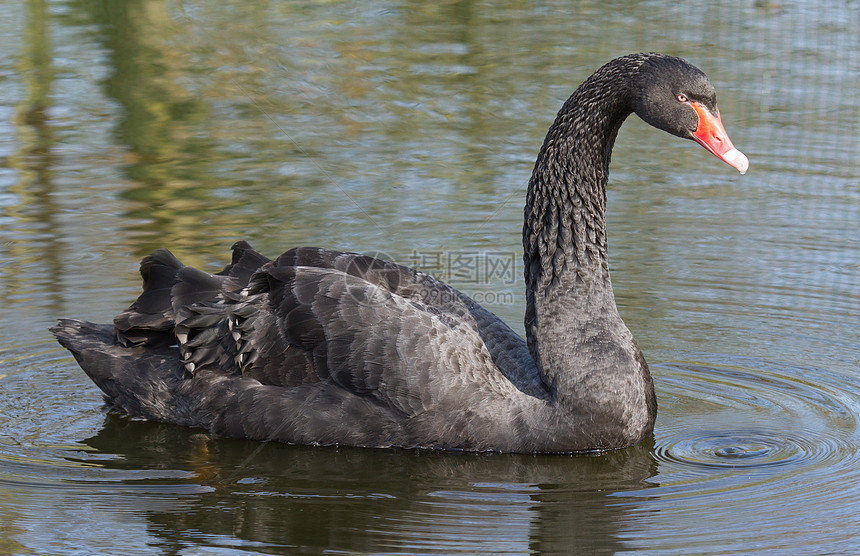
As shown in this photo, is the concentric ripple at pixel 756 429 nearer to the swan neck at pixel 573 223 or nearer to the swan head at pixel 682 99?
the swan neck at pixel 573 223

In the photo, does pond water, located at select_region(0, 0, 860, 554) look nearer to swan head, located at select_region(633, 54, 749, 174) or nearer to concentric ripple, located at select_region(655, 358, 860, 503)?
concentric ripple, located at select_region(655, 358, 860, 503)

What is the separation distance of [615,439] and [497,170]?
217 inches

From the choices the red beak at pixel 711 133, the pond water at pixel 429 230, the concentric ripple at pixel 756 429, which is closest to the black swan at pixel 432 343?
the red beak at pixel 711 133

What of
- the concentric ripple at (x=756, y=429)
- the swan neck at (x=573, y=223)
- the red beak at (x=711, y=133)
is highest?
the red beak at (x=711, y=133)

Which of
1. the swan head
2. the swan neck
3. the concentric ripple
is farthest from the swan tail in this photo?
the swan head

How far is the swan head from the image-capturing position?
7344 mm

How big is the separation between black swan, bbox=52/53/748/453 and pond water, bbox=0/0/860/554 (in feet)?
0.63

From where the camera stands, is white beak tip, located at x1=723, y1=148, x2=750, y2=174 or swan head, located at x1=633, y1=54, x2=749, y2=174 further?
swan head, located at x1=633, y1=54, x2=749, y2=174

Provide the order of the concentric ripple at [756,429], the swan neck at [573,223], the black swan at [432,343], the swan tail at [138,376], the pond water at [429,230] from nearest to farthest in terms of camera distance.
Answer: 1. the pond water at [429,230]
2. the concentric ripple at [756,429]
3. the black swan at [432,343]
4. the swan neck at [573,223]
5. the swan tail at [138,376]

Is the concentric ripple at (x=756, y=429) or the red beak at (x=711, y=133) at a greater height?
the red beak at (x=711, y=133)

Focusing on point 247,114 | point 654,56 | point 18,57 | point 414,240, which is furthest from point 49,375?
point 18,57

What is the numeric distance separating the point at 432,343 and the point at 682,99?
2.11 metres

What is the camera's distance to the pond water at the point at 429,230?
6.49 m

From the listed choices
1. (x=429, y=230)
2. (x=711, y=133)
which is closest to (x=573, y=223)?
(x=711, y=133)
